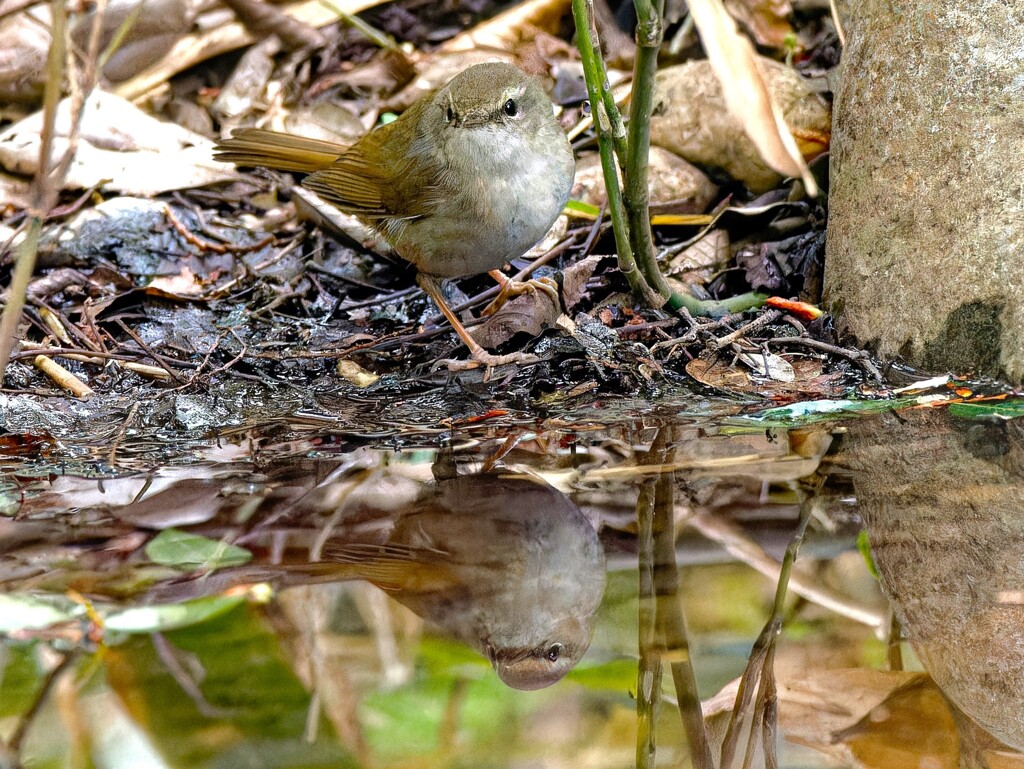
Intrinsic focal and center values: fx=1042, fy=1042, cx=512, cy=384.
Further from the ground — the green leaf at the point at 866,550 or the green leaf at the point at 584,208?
the green leaf at the point at 584,208

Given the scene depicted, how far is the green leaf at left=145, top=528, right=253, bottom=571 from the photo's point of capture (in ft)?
7.86

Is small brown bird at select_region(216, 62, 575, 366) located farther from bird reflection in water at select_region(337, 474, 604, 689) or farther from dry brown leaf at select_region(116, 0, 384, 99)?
dry brown leaf at select_region(116, 0, 384, 99)

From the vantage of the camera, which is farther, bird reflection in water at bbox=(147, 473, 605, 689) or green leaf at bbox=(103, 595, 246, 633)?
green leaf at bbox=(103, 595, 246, 633)

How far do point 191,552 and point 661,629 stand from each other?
44.8 inches

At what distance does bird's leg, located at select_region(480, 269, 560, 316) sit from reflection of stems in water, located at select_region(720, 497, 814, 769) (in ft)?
6.84

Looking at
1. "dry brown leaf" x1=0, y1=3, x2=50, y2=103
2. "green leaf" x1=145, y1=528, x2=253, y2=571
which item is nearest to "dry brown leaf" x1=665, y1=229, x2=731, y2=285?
"green leaf" x1=145, y1=528, x2=253, y2=571

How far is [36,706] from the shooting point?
187 centimetres

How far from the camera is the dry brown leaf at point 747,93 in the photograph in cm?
154

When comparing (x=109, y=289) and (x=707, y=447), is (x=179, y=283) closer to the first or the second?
(x=109, y=289)

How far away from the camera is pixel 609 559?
2277 millimetres

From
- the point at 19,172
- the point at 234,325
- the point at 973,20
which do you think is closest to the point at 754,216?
the point at 973,20

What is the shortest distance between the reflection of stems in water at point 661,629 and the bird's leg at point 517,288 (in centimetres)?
152

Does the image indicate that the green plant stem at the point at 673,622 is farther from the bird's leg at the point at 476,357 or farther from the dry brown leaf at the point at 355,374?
the dry brown leaf at the point at 355,374

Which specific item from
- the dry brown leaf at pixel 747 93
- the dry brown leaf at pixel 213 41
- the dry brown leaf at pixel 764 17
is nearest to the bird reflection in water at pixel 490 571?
the dry brown leaf at pixel 747 93
